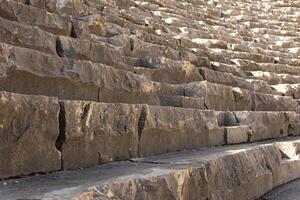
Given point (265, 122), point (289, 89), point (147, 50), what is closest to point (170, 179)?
point (147, 50)

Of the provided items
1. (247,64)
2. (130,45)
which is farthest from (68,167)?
(247,64)

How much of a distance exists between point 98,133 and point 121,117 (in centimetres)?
26

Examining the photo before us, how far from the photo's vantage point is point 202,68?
6.36 meters

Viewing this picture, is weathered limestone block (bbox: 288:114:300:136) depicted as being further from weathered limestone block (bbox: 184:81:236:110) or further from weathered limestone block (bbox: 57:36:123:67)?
weathered limestone block (bbox: 57:36:123:67)

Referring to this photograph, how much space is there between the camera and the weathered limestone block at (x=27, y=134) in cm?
240

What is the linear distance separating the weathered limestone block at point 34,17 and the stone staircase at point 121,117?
0.04ft

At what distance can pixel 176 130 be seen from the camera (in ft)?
12.8

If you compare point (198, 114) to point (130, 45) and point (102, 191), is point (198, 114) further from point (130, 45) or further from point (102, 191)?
point (102, 191)

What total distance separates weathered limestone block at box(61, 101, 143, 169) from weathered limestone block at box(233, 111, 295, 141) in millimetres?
2442

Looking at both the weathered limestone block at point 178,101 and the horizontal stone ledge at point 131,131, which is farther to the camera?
the weathered limestone block at point 178,101

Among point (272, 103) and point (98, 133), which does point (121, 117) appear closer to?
point (98, 133)

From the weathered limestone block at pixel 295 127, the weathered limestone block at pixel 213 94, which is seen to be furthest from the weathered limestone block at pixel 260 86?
the weathered limestone block at pixel 213 94

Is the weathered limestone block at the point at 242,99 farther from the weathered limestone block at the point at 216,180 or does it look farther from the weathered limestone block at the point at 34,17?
the weathered limestone block at the point at 34,17

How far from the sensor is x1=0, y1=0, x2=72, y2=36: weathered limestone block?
4.26 meters
